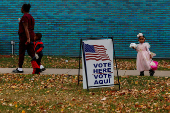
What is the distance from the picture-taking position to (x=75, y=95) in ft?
20.8

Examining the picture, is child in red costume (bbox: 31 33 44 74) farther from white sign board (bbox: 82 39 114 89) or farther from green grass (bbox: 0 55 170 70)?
white sign board (bbox: 82 39 114 89)

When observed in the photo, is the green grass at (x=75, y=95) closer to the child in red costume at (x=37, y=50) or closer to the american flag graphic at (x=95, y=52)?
the child in red costume at (x=37, y=50)

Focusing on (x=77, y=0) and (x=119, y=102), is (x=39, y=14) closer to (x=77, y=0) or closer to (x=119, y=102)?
(x=77, y=0)

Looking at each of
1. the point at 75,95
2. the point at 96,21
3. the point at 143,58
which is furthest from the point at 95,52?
the point at 96,21

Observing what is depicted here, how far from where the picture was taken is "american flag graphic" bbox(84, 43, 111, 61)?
6.50 meters

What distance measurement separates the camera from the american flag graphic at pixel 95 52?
6.50 metres

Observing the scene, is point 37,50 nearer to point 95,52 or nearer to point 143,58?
point 95,52

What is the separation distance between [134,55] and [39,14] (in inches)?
195

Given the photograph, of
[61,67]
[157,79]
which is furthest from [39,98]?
[61,67]

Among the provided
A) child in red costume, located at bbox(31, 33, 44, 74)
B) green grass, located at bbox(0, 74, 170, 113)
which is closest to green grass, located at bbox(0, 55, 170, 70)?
child in red costume, located at bbox(31, 33, 44, 74)

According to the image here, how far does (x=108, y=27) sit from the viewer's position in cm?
1445

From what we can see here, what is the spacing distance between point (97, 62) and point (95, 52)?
22cm

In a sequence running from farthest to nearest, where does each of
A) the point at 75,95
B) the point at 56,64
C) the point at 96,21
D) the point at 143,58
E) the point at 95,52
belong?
1. the point at 96,21
2. the point at 56,64
3. the point at 143,58
4. the point at 95,52
5. the point at 75,95

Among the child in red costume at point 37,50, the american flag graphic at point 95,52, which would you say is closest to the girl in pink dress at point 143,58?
the american flag graphic at point 95,52
